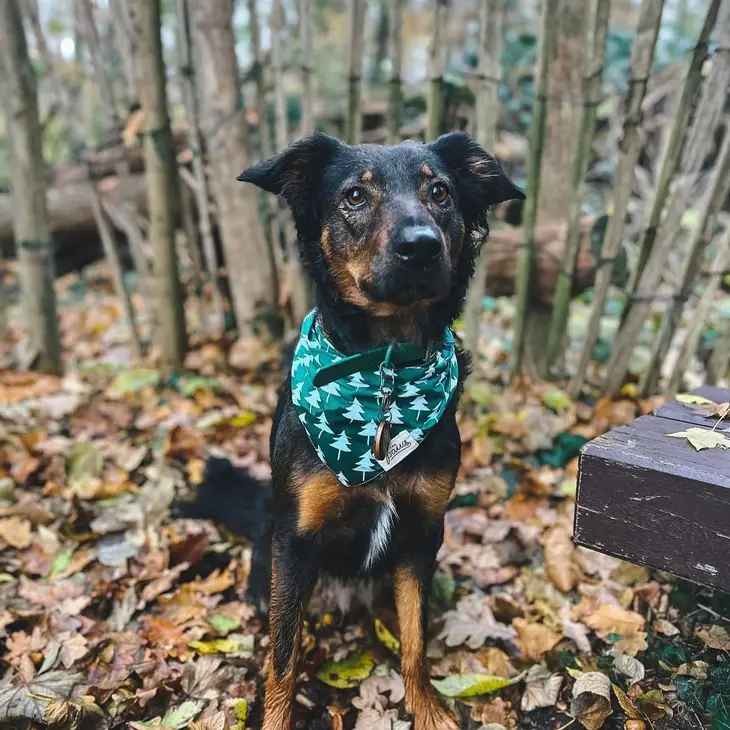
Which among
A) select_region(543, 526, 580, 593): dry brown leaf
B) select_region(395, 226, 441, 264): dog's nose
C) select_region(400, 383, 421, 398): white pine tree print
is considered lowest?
select_region(543, 526, 580, 593): dry brown leaf

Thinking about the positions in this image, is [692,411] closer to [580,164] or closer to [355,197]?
[355,197]

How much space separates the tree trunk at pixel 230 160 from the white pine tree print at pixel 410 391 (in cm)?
331

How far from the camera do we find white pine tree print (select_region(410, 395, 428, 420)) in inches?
88.4

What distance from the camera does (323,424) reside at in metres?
2.22

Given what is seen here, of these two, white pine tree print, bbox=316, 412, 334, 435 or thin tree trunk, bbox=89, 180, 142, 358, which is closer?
white pine tree print, bbox=316, 412, 334, 435

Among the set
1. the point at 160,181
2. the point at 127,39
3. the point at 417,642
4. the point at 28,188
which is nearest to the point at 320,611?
the point at 417,642

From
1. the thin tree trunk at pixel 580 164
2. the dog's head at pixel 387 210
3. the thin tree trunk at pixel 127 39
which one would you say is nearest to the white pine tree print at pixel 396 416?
the dog's head at pixel 387 210

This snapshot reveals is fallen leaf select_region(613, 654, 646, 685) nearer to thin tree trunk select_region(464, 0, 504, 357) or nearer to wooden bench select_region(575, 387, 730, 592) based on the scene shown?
wooden bench select_region(575, 387, 730, 592)

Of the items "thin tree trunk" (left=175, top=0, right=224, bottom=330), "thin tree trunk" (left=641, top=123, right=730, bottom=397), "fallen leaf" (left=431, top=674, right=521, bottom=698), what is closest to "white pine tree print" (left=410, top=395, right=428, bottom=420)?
"fallen leaf" (left=431, top=674, right=521, bottom=698)

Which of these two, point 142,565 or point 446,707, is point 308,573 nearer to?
point 446,707

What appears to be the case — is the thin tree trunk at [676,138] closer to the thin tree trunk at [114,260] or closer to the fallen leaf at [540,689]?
the fallen leaf at [540,689]

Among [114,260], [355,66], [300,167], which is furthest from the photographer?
[114,260]

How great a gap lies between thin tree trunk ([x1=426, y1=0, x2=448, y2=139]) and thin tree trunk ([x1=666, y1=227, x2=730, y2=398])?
1.85 m

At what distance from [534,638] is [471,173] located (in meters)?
1.92
